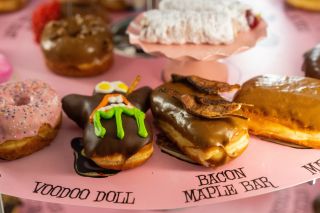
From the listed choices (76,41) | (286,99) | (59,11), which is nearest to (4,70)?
(76,41)

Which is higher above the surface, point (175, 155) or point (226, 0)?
point (226, 0)

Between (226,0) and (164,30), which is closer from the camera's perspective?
(164,30)

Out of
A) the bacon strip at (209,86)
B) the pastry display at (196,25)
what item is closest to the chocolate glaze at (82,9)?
the pastry display at (196,25)

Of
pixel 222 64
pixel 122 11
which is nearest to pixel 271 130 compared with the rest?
pixel 222 64

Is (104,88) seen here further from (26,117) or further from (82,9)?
(82,9)

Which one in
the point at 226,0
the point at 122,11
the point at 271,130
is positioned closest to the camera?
the point at 271,130

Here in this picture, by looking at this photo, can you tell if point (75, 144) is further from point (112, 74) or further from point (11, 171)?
point (112, 74)

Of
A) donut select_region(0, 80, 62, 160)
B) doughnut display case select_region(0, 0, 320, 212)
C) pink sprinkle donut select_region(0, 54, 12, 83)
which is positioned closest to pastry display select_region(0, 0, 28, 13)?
pink sprinkle donut select_region(0, 54, 12, 83)

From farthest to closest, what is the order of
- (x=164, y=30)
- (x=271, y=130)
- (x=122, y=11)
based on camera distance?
(x=122, y=11) → (x=164, y=30) → (x=271, y=130)
